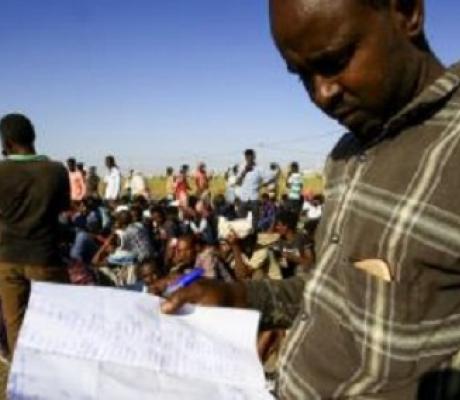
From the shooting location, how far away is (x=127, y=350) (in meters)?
1.49

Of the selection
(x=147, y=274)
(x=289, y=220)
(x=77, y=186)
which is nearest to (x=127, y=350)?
(x=147, y=274)

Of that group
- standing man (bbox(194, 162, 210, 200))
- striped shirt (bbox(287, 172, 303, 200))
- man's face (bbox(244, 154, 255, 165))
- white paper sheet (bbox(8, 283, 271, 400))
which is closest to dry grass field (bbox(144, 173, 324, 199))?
standing man (bbox(194, 162, 210, 200))

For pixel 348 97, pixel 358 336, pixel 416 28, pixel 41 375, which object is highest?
pixel 416 28

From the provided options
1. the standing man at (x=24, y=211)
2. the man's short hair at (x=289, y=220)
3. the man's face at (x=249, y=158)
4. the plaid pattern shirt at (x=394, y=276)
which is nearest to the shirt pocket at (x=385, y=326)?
the plaid pattern shirt at (x=394, y=276)

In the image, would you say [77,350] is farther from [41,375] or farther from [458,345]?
[458,345]

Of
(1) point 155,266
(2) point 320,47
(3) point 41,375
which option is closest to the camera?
(2) point 320,47

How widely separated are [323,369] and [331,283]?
143 mm

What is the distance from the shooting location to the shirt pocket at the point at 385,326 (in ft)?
3.91

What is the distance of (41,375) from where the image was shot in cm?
141

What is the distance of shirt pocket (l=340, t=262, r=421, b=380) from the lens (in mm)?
1191

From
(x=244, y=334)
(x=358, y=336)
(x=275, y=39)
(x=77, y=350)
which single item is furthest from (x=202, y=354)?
(x=275, y=39)

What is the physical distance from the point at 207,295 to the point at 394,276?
1.66 feet

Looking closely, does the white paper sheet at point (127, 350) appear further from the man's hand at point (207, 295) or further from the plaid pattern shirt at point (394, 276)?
the plaid pattern shirt at point (394, 276)

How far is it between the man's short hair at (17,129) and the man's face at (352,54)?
366 centimetres
